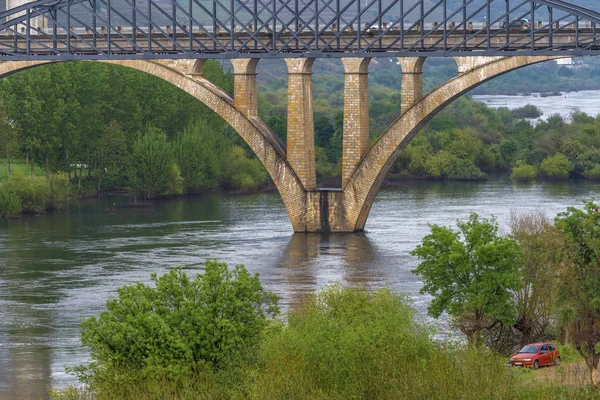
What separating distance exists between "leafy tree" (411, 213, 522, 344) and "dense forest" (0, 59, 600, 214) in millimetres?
41120

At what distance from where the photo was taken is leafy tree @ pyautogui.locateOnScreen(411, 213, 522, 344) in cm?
4384

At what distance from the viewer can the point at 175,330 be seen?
36938 mm

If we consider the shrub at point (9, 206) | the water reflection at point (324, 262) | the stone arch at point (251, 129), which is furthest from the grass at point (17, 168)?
the water reflection at point (324, 262)

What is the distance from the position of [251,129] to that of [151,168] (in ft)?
65.9

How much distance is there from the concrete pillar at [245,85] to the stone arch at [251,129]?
294 millimetres

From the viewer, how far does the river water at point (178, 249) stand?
4884 centimetres

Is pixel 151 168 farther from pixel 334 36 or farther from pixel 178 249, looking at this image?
pixel 334 36

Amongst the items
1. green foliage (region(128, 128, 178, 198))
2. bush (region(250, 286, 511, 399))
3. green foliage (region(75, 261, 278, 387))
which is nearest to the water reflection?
green foliage (region(75, 261, 278, 387))

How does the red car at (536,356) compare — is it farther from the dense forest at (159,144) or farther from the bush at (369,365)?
the dense forest at (159,144)

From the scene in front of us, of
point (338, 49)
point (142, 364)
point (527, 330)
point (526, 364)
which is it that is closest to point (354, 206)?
point (338, 49)

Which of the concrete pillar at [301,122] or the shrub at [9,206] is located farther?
the shrub at [9,206]

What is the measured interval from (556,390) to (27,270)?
3013cm

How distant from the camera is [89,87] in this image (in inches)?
3713

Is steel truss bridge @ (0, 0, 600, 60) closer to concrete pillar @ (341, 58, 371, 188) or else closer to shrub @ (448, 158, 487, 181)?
concrete pillar @ (341, 58, 371, 188)
